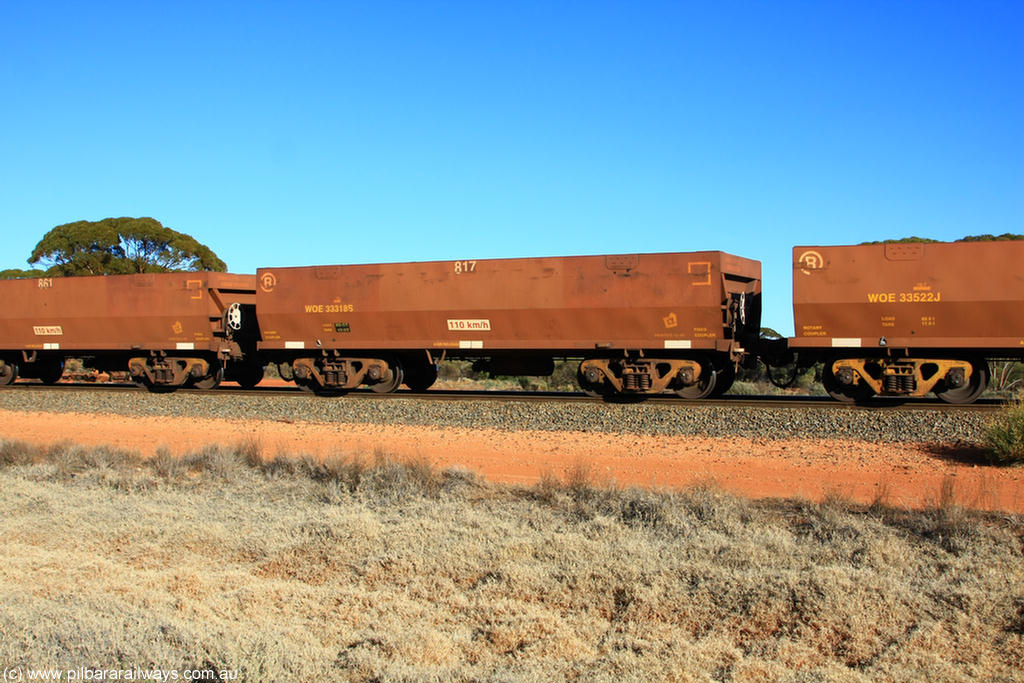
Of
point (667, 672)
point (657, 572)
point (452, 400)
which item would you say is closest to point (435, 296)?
point (452, 400)

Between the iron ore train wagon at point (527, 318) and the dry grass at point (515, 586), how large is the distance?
26.1 ft

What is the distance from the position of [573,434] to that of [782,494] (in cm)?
534

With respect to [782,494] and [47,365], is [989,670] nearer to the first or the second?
[782,494]

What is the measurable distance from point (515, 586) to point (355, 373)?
45.5 ft

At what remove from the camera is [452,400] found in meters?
16.7

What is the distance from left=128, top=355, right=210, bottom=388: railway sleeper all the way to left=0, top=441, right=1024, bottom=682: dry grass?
489 inches

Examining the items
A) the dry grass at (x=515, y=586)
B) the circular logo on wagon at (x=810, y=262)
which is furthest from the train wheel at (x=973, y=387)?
the dry grass at (x=515, y=586)

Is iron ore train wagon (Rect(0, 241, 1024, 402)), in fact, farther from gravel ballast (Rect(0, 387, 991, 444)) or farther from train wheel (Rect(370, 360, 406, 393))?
gravel ballast (Rect(0, 387, 991, 444))

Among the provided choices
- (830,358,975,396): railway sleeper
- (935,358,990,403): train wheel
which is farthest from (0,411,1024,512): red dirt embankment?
(935,358,990,403): train wheel

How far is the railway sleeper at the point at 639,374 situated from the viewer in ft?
54.7

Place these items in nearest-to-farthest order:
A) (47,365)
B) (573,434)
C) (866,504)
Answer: (866,504), (573,434), (47,365)

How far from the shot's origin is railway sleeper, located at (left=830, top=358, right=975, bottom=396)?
15102 mm

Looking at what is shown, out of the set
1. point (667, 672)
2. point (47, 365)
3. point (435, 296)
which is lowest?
point (667, 672)

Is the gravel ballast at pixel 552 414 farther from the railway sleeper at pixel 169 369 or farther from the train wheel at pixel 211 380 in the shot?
the train wheel at pixel 211 380
